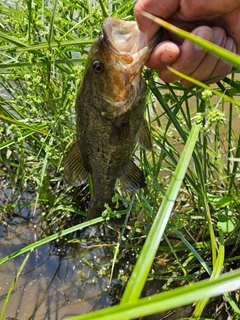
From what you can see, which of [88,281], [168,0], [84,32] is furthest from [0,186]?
[168,0]

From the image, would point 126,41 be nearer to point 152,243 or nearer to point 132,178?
Answer: point 132,178

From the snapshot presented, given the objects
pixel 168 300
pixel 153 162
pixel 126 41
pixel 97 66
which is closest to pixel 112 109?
pixel 97 66

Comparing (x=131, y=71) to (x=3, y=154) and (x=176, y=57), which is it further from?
(x=3, y=154)

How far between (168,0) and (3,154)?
1968 millimetres

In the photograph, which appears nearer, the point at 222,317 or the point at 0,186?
the point at 222,317

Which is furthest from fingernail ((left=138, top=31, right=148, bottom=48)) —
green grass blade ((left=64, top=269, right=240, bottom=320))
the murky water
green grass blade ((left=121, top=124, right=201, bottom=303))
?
the murky water

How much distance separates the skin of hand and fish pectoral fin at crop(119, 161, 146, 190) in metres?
0.63

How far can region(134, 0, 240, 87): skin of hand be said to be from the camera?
1759mm

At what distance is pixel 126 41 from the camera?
1837 mm

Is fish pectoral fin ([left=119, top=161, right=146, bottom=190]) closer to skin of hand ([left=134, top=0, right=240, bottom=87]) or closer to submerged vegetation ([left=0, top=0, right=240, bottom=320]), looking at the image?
submerged vegetation ([left=0, top=0, right=240, bottom=320])

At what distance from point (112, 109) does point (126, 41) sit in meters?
0.32

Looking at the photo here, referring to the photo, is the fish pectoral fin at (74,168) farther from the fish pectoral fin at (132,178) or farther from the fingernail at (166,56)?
the fingernail at (166,56)

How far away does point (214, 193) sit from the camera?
2967 mm

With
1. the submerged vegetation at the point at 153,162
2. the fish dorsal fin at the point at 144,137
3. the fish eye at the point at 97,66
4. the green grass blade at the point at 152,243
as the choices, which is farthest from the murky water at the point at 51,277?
the green grass blade at the point at 152,243
